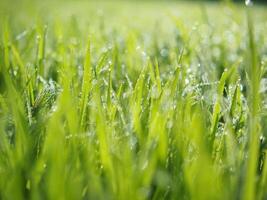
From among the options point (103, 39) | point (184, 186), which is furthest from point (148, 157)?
point (103, 39)

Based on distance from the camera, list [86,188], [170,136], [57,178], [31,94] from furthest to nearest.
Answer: [31,94]
[170,136]
[86,188]
[57,178]

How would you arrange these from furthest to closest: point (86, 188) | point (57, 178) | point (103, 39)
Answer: point (103, 39)
point (86, 188)
point (57, 178)

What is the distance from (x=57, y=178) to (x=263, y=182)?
29cm

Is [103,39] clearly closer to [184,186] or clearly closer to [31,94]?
[31,94]

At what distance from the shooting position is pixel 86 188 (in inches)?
A: 24.5

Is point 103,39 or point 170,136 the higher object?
point 103,39

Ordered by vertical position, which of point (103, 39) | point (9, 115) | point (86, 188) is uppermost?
point (103, 39)

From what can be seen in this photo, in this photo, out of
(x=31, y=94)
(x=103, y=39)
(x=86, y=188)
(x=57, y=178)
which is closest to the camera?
(x=57, y=178)

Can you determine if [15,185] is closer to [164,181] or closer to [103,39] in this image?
[164,181]

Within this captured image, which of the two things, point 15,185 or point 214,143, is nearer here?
point 15,185

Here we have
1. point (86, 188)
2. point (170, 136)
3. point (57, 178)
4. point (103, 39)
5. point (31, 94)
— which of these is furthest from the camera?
point (103, 39)

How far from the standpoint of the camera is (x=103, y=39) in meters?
1.71

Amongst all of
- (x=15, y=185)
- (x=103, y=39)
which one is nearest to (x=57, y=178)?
(x=15, y=185)

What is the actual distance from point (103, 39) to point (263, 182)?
118 centimetres
